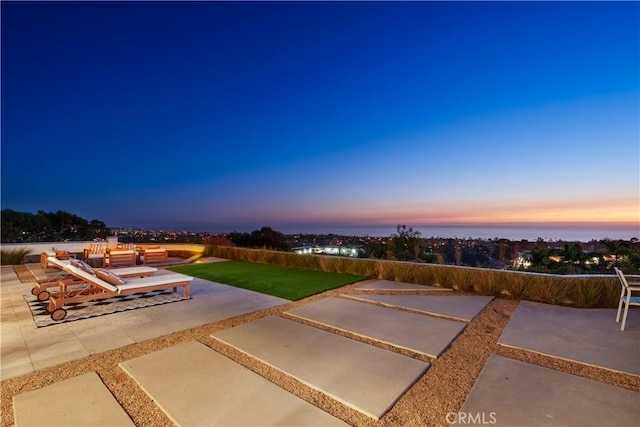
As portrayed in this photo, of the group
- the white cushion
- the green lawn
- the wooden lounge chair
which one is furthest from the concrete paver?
the wooden lounge chair

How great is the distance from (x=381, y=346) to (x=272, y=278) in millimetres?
4484

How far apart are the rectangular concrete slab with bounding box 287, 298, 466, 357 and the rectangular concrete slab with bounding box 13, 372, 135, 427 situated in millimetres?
2582

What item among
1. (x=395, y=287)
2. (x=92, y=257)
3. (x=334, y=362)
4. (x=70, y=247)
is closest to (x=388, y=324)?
(x=334, y=362)

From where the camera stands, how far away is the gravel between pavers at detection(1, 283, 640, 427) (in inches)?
87.4

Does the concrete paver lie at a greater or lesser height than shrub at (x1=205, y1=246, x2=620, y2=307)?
lesser

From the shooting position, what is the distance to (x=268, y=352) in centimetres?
326

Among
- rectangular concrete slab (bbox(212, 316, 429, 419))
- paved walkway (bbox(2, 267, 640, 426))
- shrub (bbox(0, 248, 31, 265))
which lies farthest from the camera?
shrub (bbox(0, 248, 31, 265))

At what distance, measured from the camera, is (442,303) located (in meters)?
5.27

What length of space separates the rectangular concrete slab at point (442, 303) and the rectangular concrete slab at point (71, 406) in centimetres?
406

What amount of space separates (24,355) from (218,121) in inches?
518

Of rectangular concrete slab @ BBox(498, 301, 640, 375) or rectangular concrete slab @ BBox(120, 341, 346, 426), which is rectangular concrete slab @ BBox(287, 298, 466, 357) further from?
rectangular concrete slab @ BBox(120, 341, 346, 426)

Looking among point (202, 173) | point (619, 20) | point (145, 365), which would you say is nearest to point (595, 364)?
point (145, 365)

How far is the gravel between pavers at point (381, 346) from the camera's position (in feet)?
7.29

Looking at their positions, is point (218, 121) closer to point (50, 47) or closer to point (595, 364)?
point (50, 47)
